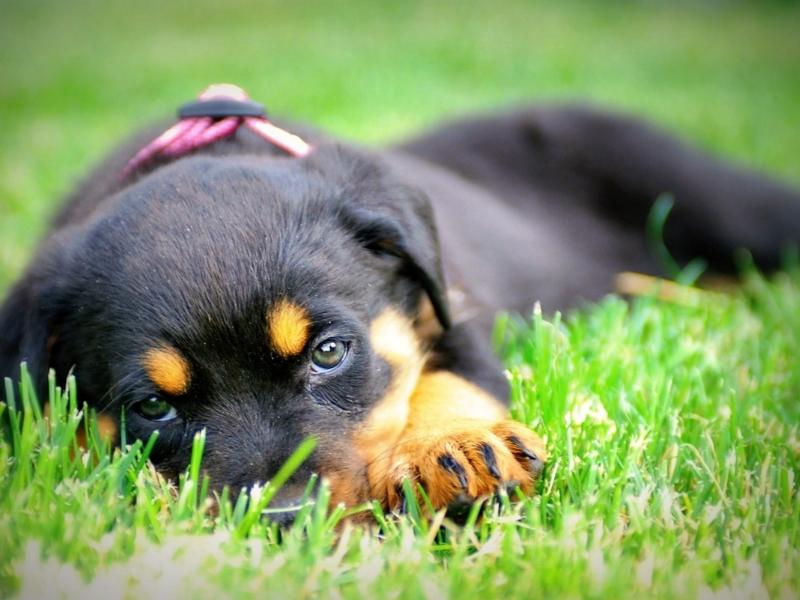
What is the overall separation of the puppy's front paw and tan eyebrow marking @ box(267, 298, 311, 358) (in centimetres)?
38

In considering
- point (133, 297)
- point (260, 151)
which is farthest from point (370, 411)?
point (260, 151)

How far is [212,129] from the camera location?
296 cm

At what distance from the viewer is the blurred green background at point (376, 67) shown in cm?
725

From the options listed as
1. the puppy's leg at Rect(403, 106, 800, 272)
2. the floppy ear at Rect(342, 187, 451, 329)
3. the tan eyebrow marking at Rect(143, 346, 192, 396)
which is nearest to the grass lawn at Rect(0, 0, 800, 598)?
the tan eyebrow marking at Rect(143, 346, 192, 396)

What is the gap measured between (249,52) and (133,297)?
10.8 metres

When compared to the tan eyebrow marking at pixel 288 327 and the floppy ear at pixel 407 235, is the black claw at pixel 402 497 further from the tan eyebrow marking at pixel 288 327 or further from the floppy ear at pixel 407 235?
the floppy ear at pixel 407 235

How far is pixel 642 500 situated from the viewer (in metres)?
1.95

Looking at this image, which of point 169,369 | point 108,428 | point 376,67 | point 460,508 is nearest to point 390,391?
point 460,508

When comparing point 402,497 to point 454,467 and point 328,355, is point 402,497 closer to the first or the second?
point 454,467

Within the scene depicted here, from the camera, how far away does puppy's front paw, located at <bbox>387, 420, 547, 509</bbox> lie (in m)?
2.02

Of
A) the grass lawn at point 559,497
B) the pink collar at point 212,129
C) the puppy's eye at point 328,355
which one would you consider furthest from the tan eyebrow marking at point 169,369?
the pink collar at point 212,129

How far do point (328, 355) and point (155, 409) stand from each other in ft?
1.54

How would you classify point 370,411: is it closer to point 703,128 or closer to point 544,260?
point 544,260

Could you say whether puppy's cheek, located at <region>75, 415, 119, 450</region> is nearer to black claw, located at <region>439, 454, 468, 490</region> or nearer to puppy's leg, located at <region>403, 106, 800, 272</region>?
black claw, located at <region>439, 454, 468, 490</region>
